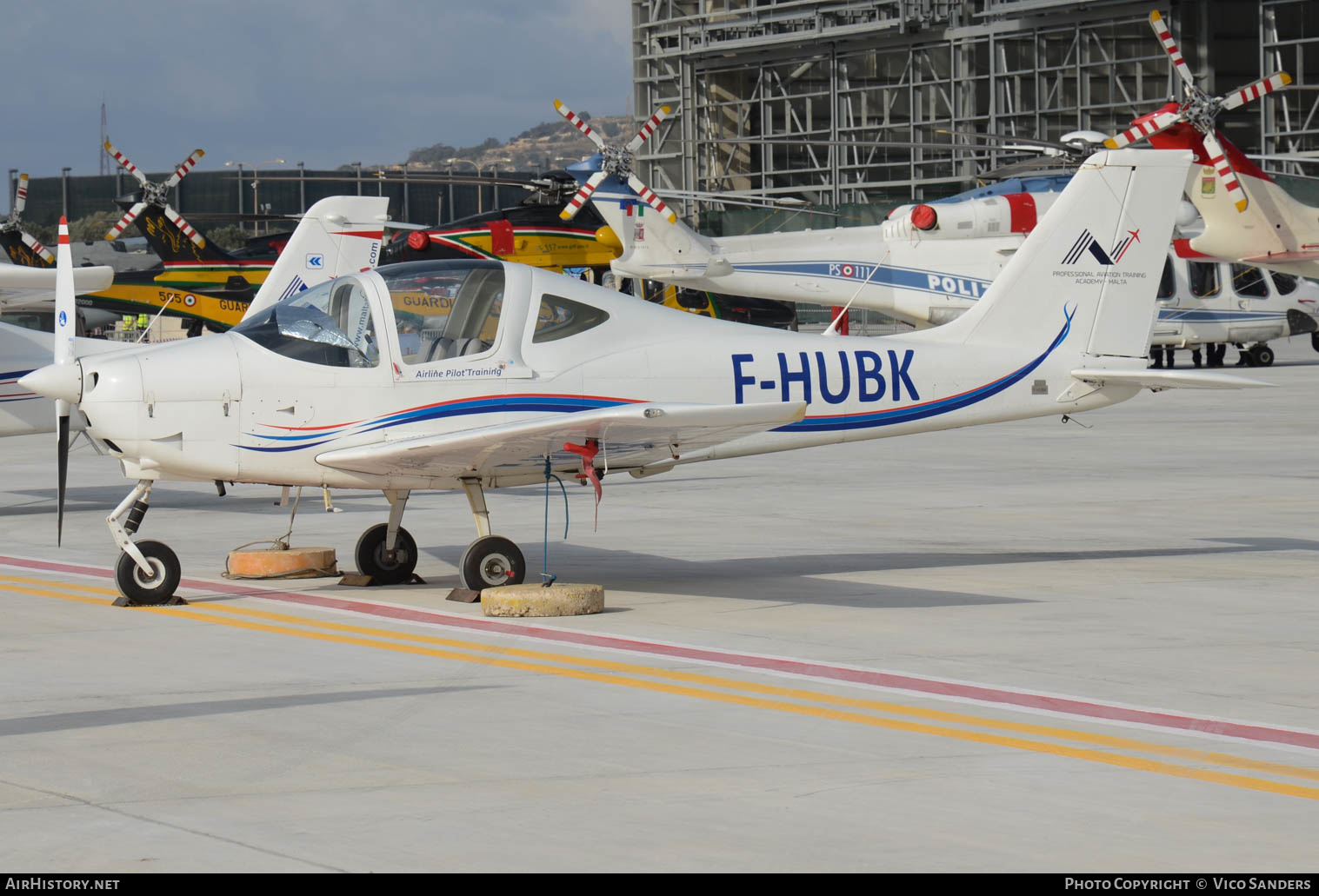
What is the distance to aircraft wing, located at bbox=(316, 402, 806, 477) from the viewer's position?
10.3 metres

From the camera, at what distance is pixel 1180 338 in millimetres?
38062

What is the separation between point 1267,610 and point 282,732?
657 centimetres

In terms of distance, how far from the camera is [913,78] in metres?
62.8

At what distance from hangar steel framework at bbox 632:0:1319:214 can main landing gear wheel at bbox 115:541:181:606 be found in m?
41.8

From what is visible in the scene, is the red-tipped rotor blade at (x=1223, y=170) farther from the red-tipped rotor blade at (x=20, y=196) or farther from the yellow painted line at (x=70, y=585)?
the red-tipped rotor blade at (x=20, y=196)

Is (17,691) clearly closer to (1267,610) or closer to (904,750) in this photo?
(904,750)

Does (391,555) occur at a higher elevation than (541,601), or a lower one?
higher

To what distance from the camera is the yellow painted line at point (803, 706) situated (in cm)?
645

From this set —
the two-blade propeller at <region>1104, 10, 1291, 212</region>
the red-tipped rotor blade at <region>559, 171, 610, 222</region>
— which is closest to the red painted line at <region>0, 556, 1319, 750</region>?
the two-blade propeller at <region>1104, 10, 1291, 212</region>

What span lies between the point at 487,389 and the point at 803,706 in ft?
14.4

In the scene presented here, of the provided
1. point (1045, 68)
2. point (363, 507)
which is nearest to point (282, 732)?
point (363, 507)

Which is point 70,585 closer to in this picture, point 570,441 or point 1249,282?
point 570,441

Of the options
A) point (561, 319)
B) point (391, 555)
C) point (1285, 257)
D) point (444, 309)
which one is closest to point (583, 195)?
point (1285, 257)

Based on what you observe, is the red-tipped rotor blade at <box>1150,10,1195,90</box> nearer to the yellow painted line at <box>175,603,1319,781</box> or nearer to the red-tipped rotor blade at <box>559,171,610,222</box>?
the red-tipped rotor blade at <box>559,171,610,222</box>
